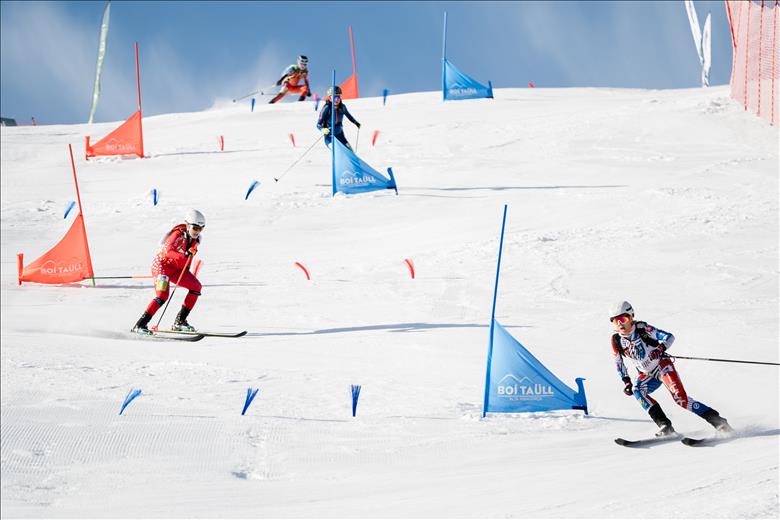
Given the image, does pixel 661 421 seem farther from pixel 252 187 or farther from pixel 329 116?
pixel 329 116

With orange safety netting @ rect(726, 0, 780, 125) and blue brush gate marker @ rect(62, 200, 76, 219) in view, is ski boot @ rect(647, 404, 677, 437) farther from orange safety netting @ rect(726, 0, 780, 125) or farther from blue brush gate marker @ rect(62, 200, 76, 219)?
orange safety netting @ rect(726, 0, 780, 125)

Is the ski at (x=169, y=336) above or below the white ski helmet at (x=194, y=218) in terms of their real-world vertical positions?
below

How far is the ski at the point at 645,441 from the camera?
21.3 ft

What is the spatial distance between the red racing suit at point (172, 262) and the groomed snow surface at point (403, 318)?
0.58 meters

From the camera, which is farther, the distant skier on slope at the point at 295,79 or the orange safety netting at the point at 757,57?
the distant skier on slope at the point at 295,79

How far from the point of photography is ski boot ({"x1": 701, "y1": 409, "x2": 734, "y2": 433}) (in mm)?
6652

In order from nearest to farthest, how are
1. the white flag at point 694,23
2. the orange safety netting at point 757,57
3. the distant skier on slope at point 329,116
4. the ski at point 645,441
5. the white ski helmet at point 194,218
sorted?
the ski at point 645,441
the white ski helmet at point 194,218
the distant skier on slope at point 329,116
the orange safety netting at point 757,57
the white flag at point 694,23

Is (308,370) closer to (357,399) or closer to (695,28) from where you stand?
(357,399)

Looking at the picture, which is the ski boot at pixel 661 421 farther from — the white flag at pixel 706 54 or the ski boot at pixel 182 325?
the white flag at pixel 706 54

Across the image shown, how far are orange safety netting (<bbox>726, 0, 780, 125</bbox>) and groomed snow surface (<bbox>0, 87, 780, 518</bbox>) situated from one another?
514 mm

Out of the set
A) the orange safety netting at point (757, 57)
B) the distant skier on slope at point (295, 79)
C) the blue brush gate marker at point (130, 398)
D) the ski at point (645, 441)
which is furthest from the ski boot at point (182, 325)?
the distant skier on slope at point (295, 79)

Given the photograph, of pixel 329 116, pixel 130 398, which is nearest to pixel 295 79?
pixel 329 116

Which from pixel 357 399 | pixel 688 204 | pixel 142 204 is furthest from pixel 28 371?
pixel 688 204

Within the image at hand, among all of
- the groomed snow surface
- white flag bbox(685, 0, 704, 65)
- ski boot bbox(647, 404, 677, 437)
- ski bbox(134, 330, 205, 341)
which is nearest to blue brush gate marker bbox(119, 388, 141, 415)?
the groomed snow surface
